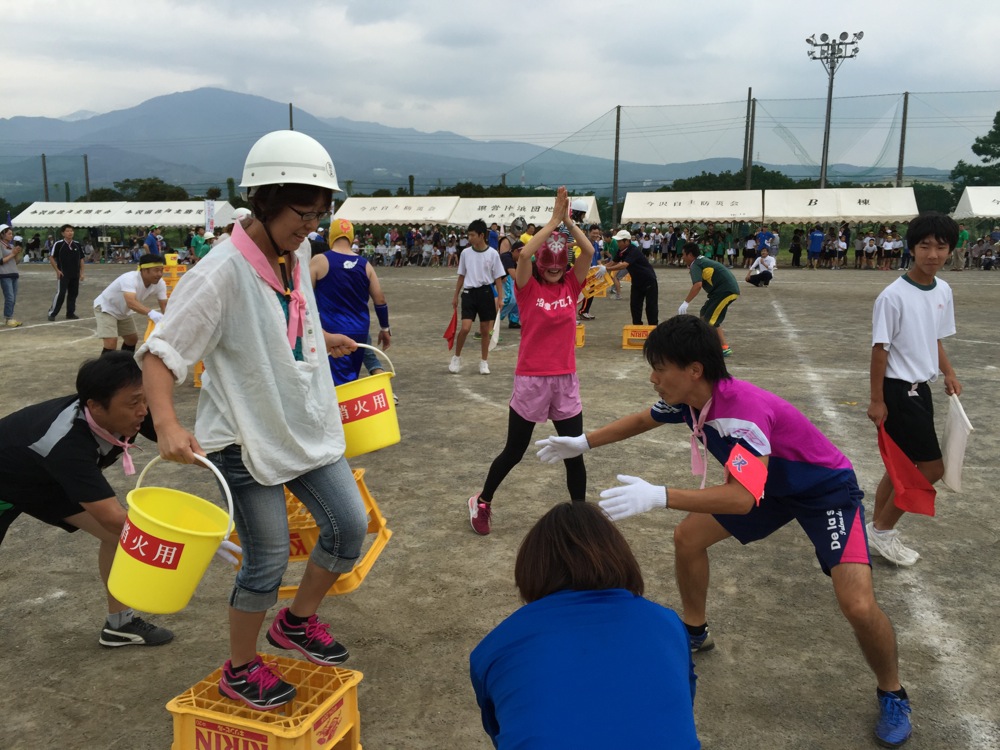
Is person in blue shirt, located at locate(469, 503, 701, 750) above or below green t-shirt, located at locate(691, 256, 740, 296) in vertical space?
below

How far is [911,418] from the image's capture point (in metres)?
4.15

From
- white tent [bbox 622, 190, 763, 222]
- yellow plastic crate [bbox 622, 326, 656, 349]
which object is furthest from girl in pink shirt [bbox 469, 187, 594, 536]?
white tent [bbox 622, 190, 763, 222]

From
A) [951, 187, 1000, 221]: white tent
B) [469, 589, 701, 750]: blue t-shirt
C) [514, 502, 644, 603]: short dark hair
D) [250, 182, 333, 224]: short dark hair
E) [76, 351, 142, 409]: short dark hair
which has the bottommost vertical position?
[469, 589, 701, 750]: blue t-shirt

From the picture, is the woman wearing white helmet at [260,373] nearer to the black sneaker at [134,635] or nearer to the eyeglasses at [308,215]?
the eyeglasses at [308,215]

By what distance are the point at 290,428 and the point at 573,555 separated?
1183 mm

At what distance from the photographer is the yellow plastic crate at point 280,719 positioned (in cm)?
238

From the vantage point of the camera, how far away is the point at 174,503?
2.93 metres

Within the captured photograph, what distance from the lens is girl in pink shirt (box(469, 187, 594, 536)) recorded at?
4.73m

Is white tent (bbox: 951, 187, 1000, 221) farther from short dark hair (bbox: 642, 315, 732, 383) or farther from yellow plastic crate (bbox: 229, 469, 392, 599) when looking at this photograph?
yellow plastic crate (bbox: 229, 469, 392, 599)

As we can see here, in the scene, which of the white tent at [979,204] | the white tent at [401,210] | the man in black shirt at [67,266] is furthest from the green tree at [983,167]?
the man in black shirt at [67,266]

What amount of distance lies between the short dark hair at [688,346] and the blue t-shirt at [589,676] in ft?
3.81

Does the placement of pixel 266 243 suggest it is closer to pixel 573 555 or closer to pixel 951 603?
pixel 573 555

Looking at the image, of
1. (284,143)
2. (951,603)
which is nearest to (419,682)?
(284,143)

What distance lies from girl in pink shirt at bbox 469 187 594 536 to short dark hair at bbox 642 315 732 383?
2.00 m
